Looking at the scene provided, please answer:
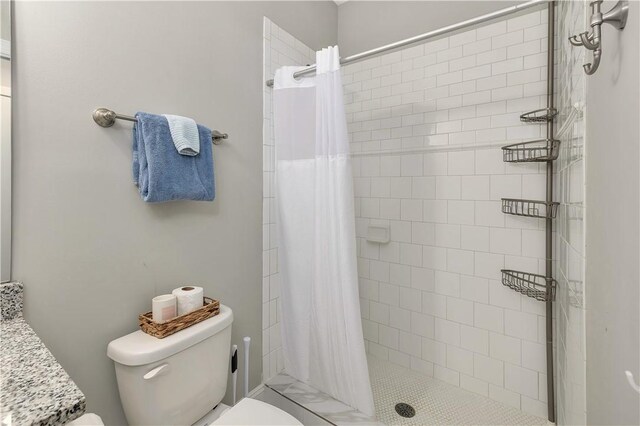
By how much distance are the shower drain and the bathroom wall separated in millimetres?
346

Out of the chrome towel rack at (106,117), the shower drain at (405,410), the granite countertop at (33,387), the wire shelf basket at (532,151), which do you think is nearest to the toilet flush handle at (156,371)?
the granite countertop at (33,387)

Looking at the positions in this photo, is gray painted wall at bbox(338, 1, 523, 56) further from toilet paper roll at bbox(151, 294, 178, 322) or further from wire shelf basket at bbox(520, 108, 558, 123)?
toilet paper roll at bbox(151, 294, 178, 322)

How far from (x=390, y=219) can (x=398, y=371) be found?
103cm

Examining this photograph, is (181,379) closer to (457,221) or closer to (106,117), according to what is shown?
(106,117)

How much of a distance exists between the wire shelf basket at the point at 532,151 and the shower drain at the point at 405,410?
1.45 metres

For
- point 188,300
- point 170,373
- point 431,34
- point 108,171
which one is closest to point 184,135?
point 108,171

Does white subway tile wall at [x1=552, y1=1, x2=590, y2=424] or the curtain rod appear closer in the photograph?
white subway tile wall at [x1=552, y1=1, x2=590, y2=424]

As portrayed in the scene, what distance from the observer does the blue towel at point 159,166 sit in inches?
43.7

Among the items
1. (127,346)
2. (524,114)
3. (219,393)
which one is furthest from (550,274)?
(127,346)

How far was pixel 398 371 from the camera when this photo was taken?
2004 millimetres

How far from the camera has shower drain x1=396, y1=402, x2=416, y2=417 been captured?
162 cm

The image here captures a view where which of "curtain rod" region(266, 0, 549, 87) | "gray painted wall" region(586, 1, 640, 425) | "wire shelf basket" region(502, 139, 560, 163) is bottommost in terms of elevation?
"gray painted wall" region(586, 1, 640, 425)

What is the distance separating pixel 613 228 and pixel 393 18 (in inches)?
79.1

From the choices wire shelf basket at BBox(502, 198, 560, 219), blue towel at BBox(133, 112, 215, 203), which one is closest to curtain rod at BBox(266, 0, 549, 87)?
blue towel at BBox(133, 112, 215, 203)
